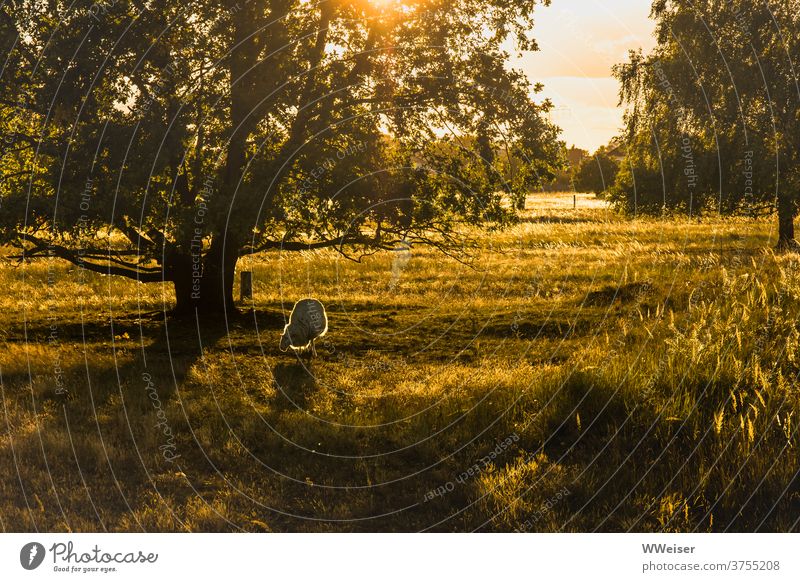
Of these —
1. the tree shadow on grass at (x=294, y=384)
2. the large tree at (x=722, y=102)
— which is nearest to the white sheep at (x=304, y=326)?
the tree shadow on grass at (x=294, y=384)

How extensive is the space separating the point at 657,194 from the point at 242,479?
2897cm

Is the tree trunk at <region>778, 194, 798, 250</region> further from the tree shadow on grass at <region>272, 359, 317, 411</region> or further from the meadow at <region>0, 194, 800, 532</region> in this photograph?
the tree shadow on grass at <region>272, 359, 317, 411</region>

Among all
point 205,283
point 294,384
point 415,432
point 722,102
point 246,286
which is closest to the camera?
point 415,432

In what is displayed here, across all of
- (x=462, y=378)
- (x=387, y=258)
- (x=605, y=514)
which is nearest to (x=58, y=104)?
(x=462, y=378)

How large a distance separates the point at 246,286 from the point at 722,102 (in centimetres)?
2134

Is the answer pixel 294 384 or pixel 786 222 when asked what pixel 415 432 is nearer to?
pixel 294 384

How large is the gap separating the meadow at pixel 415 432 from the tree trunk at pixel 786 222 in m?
20.6

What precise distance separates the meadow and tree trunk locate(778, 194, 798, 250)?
20603mm

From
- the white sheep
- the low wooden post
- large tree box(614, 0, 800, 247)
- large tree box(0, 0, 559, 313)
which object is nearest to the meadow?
the white sheep

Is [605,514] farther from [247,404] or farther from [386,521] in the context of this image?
[247,404]

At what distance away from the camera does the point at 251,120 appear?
51.5ft

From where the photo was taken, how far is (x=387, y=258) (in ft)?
118

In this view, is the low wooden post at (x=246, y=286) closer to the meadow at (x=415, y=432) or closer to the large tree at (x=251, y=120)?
the large tree at (x=251, y=120)

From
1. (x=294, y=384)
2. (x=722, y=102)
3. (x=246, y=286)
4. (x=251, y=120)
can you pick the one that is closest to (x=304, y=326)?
(x=294, y=384)
